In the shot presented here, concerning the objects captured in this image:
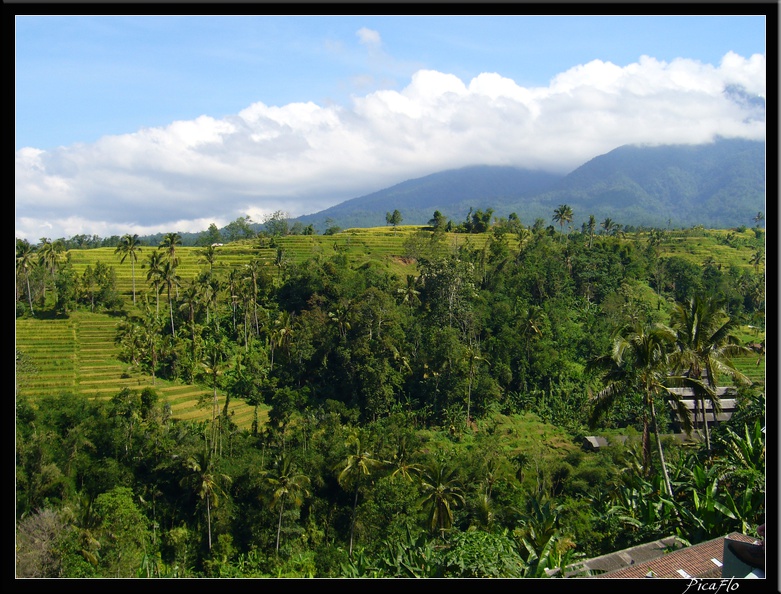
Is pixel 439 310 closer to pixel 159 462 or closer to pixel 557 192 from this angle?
pixel 159 462

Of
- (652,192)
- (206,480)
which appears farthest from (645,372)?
(652,192)

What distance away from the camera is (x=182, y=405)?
2431cm

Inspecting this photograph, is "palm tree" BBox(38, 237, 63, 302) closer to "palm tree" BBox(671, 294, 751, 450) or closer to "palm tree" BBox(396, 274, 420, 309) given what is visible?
"palm tree" BBox(396, 274, 420, 309)

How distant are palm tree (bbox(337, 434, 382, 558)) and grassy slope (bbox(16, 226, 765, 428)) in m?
6.65

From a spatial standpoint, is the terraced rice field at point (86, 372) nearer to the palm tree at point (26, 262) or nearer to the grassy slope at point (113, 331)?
the grassy slope at point (113, 331)

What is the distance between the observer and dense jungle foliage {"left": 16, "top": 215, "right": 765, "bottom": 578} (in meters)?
9.95

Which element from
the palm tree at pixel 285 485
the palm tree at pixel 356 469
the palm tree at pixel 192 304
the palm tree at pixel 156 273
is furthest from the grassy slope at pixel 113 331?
the palm tree at pixel 356 469

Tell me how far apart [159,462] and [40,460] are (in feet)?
11.3

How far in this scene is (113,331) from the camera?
94.4 ft

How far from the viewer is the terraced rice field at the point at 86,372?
23828mm

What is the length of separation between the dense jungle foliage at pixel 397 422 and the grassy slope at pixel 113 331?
66 centimetres

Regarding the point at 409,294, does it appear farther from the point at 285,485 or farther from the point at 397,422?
the point at 285,485
